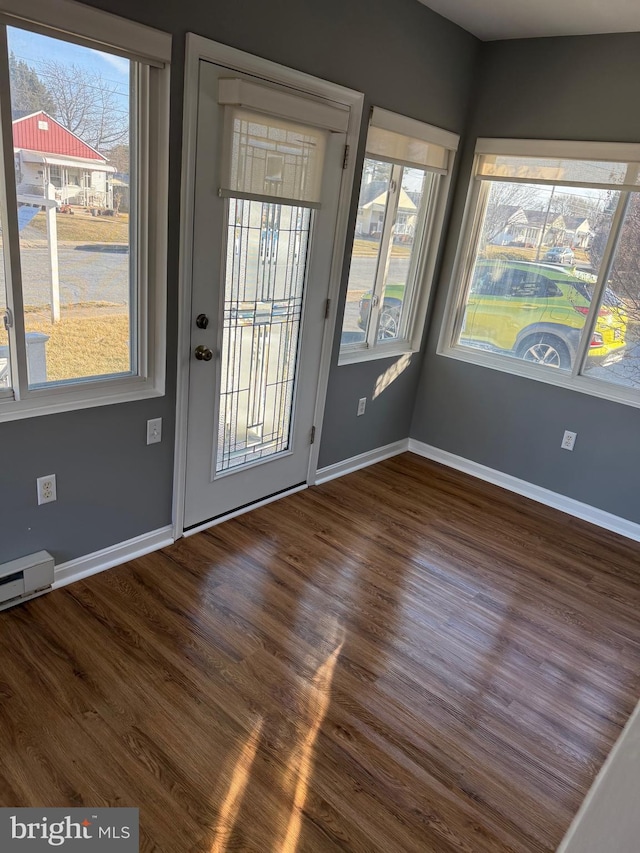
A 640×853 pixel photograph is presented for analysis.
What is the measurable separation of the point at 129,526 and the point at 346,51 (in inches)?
96.5

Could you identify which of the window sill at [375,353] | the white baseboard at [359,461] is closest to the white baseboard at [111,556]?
the white baseboard at [359,461]

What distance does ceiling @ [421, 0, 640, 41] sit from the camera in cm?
271

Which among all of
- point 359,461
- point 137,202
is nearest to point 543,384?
point 359,461

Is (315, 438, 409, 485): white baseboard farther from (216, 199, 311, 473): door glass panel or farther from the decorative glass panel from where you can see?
the decorative glass panel

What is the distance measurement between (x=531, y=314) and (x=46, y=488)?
296 cm

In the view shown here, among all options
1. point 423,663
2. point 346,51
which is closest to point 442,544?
point 423,663

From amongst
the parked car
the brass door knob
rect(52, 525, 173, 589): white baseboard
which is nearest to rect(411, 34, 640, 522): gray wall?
the parked car

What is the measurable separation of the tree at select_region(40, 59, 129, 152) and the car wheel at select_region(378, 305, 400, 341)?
1.98 m

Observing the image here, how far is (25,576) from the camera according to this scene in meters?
2.22

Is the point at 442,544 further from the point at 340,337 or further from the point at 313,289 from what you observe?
the point at 313,289

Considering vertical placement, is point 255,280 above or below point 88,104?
below

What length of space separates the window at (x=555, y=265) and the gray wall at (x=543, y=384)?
9 cm

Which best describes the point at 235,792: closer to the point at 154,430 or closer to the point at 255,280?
the point at 154,430

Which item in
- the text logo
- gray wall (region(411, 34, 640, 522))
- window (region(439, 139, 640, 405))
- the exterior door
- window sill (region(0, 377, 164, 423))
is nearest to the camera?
the text logo
